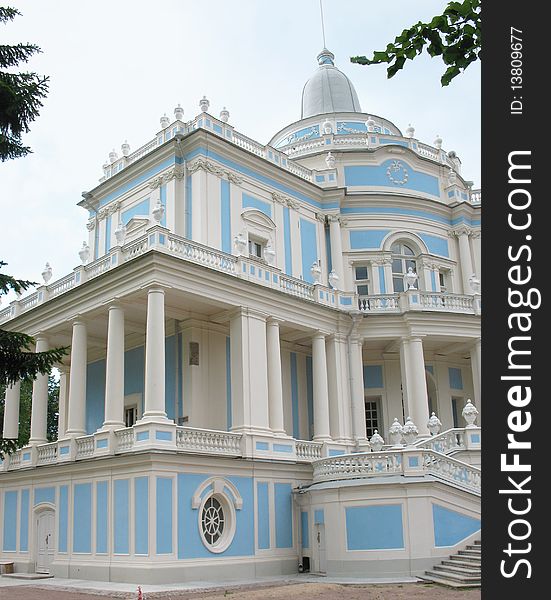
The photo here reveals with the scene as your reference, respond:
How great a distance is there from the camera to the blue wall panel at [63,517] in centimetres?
1823

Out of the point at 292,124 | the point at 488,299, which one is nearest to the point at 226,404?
the point at 292,124

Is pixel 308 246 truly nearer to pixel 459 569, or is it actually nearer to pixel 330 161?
pixel 330 161

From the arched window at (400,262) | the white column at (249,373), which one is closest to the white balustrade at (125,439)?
the white column at (249,373)

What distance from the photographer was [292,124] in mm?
30672

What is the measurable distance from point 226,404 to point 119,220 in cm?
824

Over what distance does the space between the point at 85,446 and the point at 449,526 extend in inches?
351

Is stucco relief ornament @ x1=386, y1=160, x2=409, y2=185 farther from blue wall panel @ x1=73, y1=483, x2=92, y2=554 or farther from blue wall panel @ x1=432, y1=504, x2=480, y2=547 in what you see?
blue wall panel @ x1=73, y1=483, x2=92, y2=554

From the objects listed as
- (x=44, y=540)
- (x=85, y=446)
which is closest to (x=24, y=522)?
(x=44, y=540)

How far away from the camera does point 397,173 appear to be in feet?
91.1

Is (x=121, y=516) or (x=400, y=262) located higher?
(x=400, y=262)

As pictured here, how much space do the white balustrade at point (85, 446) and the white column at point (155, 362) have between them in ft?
6.98

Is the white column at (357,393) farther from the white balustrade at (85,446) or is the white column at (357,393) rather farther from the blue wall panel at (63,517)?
the blue wall panel at (63,517)

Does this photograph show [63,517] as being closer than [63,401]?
Yes

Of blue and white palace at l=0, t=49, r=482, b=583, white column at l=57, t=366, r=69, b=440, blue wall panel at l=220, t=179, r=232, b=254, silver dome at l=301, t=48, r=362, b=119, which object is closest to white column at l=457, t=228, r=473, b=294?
blue and white palace at l=0, t=49, r=482, b=583
